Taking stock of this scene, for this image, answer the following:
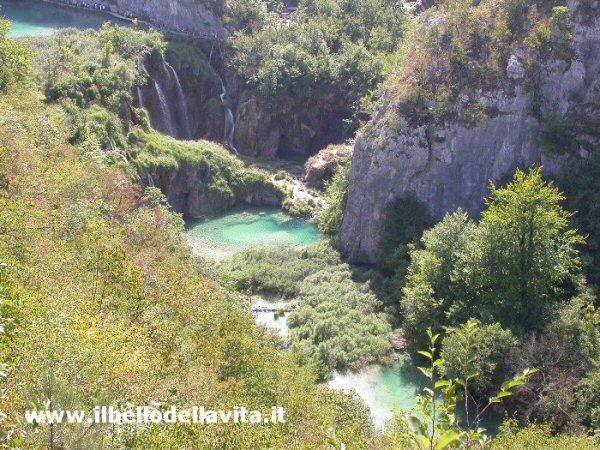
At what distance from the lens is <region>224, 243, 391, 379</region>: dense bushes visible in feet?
94.2

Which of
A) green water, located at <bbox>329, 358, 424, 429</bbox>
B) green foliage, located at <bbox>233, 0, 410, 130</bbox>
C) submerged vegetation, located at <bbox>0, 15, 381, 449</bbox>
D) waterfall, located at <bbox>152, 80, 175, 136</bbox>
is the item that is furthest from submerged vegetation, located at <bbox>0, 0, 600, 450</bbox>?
green foliage, located at <bbox>233, 0, 410, 130</bbox>

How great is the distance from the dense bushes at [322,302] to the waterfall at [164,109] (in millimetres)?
17764

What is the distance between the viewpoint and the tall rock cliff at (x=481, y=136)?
3347 cm

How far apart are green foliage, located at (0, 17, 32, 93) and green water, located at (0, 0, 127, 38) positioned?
2195 centimetres

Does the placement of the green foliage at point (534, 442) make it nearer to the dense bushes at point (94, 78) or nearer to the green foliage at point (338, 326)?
the green foliage at point (338, 326)

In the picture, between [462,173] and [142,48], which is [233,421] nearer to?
[462,173]

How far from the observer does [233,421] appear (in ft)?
40.7

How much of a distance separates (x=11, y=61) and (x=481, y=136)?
2808cm

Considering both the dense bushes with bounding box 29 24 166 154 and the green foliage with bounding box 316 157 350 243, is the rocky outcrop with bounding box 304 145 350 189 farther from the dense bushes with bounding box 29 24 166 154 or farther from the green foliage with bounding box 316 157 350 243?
the dense bushes with bounding box 29 24 166 154

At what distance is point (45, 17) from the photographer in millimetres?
61906

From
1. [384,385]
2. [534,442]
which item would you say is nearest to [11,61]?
[384,385]

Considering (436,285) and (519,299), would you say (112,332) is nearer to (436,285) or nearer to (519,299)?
(436,285)

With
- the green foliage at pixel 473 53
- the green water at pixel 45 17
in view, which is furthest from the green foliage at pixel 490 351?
the green water at pixel 45 17

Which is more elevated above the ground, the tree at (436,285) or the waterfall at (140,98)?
the waterfall at (140,98)
